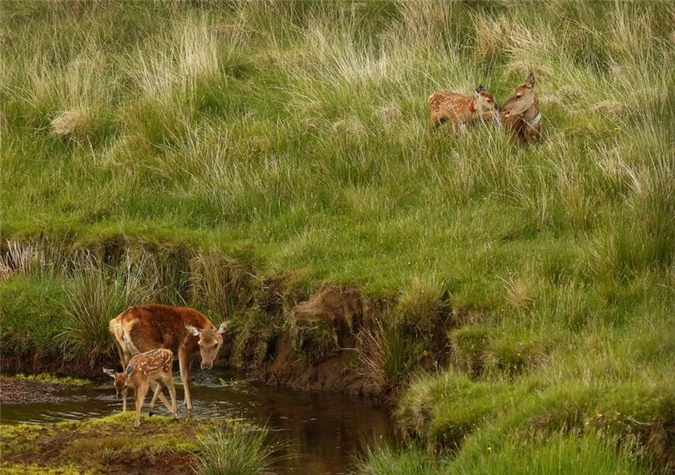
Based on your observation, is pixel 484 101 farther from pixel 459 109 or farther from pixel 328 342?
pixel 328 342

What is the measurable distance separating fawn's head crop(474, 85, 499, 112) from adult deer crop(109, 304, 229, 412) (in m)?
5.25

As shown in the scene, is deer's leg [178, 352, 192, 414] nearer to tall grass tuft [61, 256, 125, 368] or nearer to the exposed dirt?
the exposed dirt

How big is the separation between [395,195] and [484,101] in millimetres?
1822

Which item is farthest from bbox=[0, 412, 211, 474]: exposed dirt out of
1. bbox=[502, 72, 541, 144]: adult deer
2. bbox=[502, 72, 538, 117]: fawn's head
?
bbox=[502, 72, 538, 117]: fawn's head

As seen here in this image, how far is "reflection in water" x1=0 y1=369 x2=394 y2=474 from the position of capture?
12984mm

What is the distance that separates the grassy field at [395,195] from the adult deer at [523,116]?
1.22 ft

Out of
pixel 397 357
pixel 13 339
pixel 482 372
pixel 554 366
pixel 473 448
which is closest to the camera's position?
pixel 473 448

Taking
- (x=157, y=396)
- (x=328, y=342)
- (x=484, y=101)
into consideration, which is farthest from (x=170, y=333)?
(x=484, y=101)

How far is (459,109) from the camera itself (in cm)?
1830

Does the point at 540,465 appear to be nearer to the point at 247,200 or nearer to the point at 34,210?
the point at 247,200

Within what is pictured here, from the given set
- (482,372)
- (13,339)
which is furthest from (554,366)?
(13,339)

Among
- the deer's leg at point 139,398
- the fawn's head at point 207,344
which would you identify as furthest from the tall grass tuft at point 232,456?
the fawn's head at point 207,344

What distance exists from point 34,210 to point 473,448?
8.70m

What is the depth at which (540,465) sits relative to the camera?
10.5 m
